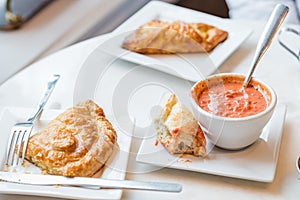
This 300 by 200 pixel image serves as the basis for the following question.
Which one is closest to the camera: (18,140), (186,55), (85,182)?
(85,182)

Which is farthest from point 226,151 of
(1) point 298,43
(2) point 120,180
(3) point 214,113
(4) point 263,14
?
(4) point 263,14

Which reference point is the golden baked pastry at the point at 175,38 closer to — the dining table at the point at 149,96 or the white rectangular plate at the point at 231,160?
the dining table at the point at 149,96

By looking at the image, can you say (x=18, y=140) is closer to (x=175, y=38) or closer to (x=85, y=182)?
(x=85, y=182)

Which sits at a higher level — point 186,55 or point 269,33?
point 269,33

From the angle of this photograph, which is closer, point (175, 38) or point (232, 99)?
point (232, 99)

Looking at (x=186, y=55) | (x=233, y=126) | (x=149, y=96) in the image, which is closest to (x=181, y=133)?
(x=233, y=126)

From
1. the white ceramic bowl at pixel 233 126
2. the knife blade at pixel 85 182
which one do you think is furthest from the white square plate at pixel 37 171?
the white ceramic bowl at pixel 233 126

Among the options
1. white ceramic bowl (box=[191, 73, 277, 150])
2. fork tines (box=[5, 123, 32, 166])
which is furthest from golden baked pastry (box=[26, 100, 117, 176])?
white ceramic bowl (box=[191, 73, 277, 150])
